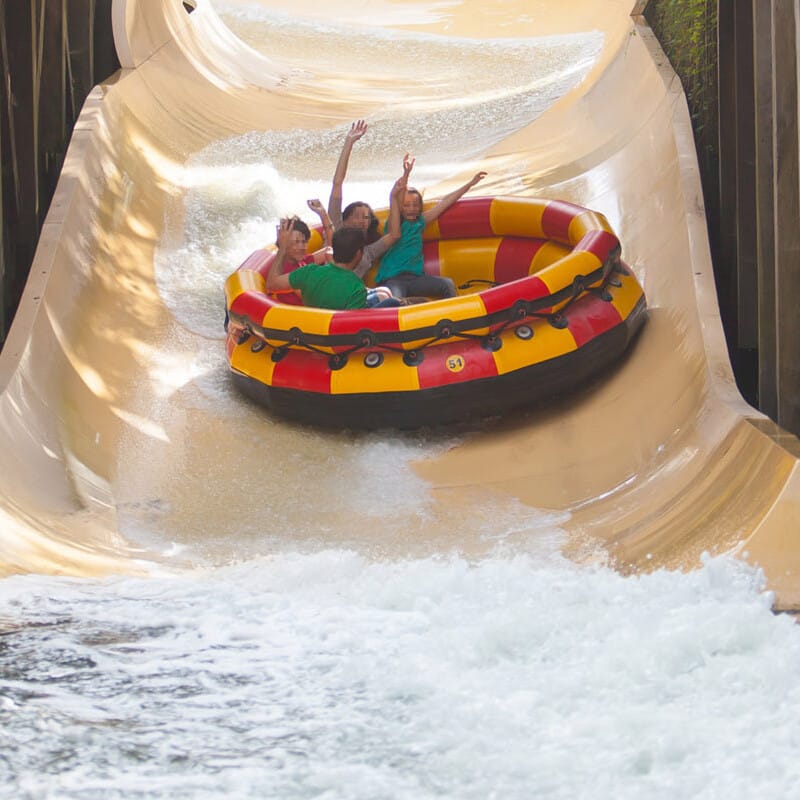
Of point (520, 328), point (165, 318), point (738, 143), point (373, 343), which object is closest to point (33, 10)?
point (165, 318)

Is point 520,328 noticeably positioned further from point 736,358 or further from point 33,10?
point 33,10

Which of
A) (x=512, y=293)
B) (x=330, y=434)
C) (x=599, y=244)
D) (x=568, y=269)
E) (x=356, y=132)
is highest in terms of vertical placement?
(x=356, y=132)

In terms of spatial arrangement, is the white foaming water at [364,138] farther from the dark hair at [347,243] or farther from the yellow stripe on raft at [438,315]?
the yellow stripe on raft at [438,315]

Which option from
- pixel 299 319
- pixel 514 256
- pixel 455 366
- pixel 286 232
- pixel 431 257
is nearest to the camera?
pixel 455 366

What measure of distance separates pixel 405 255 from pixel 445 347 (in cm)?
92

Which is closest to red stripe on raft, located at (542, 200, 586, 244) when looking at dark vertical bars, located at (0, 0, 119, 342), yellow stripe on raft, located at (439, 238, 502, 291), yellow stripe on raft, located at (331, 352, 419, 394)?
yellow stripe on raft, located at (439, 238, 502, 291)

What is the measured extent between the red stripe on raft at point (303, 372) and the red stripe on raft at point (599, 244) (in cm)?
105

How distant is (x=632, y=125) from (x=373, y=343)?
271 centimetres

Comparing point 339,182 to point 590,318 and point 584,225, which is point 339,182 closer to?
point 584,225

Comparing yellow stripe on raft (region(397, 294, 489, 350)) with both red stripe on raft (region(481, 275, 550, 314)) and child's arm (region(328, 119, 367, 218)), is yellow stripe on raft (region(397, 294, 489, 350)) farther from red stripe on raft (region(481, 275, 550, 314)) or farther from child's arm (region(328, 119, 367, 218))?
child's arm (region(328, 119, 367, 218))

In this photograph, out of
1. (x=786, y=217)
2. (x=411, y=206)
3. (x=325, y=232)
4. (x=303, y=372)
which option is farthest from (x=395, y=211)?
(x=786, y=217)

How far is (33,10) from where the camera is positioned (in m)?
5.04

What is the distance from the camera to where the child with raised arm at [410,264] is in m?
4.93

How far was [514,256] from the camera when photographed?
17.4ft
